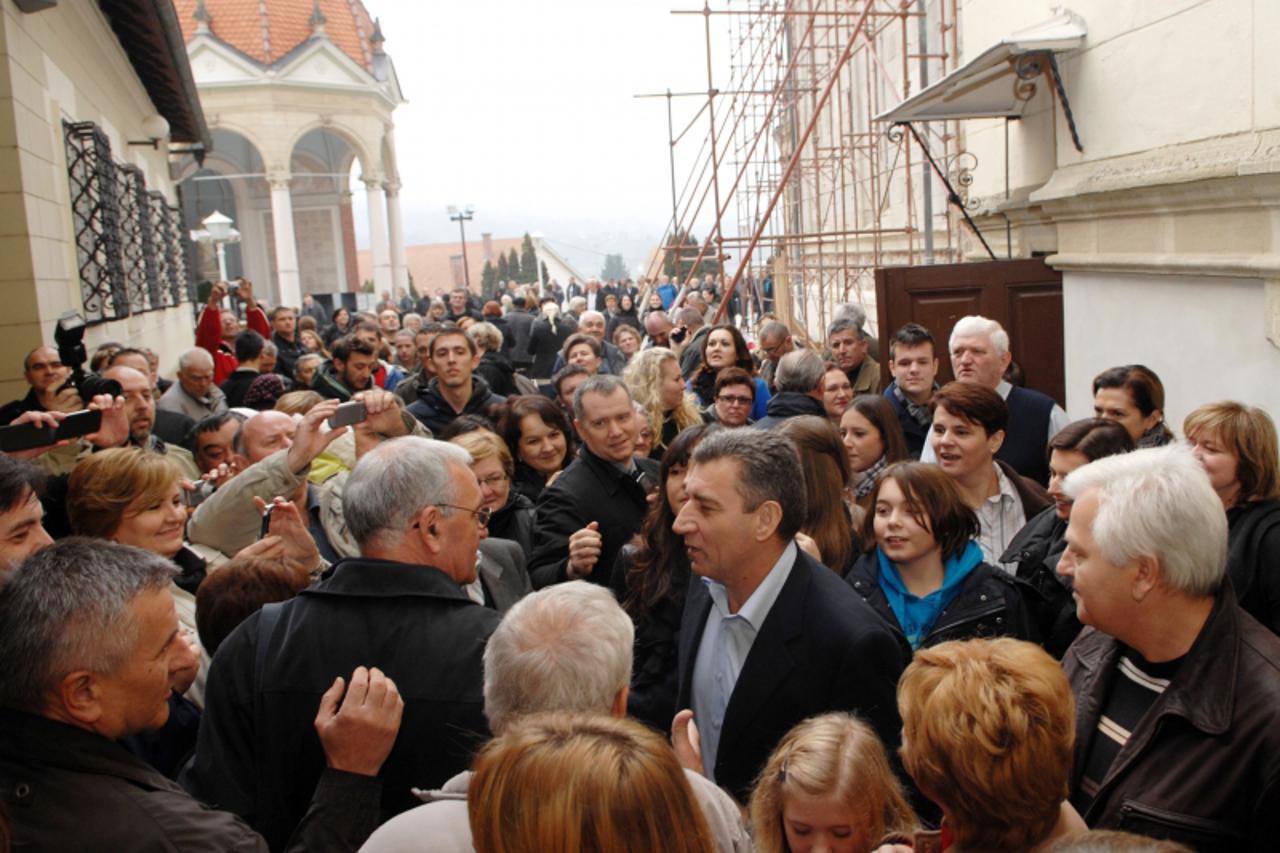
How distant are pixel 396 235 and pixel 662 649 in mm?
37009

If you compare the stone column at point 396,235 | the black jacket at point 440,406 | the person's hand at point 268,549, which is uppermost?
the stone column at point 396,235

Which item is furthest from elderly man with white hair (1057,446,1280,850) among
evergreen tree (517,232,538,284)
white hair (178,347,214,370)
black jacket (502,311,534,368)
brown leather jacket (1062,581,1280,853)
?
evergreen tree (517,232,538,284)

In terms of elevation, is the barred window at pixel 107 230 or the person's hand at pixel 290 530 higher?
the barred window at pixel 107 230

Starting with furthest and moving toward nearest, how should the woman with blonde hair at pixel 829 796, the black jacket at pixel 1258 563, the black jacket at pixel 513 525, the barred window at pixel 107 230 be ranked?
Result: the barred window at pixel 107 230, the black jacket at pixel 513 525, the black jacket at pixel 1258 563, the woman with blonde hair at pixel 829 796

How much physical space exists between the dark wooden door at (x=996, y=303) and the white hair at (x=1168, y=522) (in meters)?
6.25

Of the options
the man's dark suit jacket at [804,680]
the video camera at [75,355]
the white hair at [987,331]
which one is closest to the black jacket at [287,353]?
the video camera at [75,355]

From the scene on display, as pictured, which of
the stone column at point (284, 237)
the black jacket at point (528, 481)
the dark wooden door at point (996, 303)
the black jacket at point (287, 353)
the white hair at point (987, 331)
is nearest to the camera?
the black jacket at point (528, 481)

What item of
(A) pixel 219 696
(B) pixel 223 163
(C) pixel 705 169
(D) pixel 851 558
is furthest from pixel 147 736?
(B) pixel 223 163

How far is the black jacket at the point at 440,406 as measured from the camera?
7.03 meters

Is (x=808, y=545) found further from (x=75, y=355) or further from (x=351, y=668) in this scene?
(x=75, y=355)

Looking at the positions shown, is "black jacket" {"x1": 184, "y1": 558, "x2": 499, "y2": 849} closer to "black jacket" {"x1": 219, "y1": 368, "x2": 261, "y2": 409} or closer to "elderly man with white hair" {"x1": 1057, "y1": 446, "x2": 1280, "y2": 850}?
"elderly man with white hair" {"x1": 1057, "y1": 446, "x2": 1280, "y2": 850}

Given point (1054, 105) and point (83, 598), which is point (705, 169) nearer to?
point (1054, 105)

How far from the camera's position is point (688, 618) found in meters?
3.51

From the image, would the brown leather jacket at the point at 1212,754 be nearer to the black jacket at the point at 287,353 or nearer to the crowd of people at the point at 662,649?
the crowd of people at the point at 662,649
